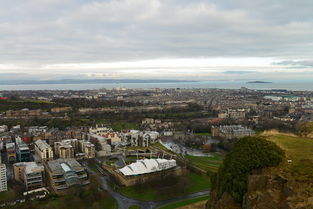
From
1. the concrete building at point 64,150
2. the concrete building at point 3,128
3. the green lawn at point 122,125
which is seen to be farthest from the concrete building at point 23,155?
the green lawn at point 122,125

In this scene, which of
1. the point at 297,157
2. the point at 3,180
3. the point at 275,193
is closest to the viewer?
→ the point at 275,193

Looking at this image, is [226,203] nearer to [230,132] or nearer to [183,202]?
[183,202]

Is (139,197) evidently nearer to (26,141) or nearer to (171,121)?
(26,141)

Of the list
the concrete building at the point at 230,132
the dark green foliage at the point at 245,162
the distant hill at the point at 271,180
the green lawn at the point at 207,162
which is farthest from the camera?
the concrete building at the point at 230,132

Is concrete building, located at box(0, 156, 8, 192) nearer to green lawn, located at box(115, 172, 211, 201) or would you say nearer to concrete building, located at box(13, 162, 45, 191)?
concrete building, located at box(13, 162, 45, 191)

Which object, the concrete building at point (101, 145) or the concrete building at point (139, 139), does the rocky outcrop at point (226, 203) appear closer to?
the concrete building at point (101, 145)

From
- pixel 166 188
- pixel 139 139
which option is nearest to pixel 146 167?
pixel 166 188

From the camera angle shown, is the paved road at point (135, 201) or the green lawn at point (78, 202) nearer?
the green lawn at point (78, 202)
